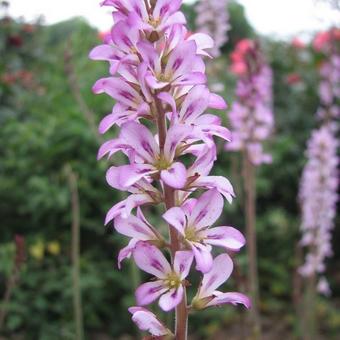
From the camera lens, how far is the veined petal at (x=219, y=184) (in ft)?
3.76

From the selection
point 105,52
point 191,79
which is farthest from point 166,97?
point 105,52

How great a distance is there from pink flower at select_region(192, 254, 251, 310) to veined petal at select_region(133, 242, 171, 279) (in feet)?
0.29

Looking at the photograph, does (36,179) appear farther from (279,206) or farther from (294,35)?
(294,35)

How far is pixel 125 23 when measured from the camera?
1.12 m

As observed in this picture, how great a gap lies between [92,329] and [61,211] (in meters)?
0.93

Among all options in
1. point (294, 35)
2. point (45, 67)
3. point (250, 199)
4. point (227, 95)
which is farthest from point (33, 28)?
point (294, 35)

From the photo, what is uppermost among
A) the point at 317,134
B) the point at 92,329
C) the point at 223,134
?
the point at 317,134

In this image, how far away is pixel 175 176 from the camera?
108cm

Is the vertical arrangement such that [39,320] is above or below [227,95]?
below

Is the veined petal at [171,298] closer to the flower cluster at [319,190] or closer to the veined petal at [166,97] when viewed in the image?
the veined petal at [166,97]

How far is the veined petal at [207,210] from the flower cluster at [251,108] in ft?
7.07

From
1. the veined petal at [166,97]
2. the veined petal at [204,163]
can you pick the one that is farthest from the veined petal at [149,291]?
the veined petal at [166,97]

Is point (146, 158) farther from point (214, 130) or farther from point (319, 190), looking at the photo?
point (319, 190)

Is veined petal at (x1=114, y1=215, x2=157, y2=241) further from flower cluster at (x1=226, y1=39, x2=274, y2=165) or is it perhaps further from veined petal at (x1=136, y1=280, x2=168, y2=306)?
flower cluster at (x1=226, y1=39, x2=274, y2=165)
